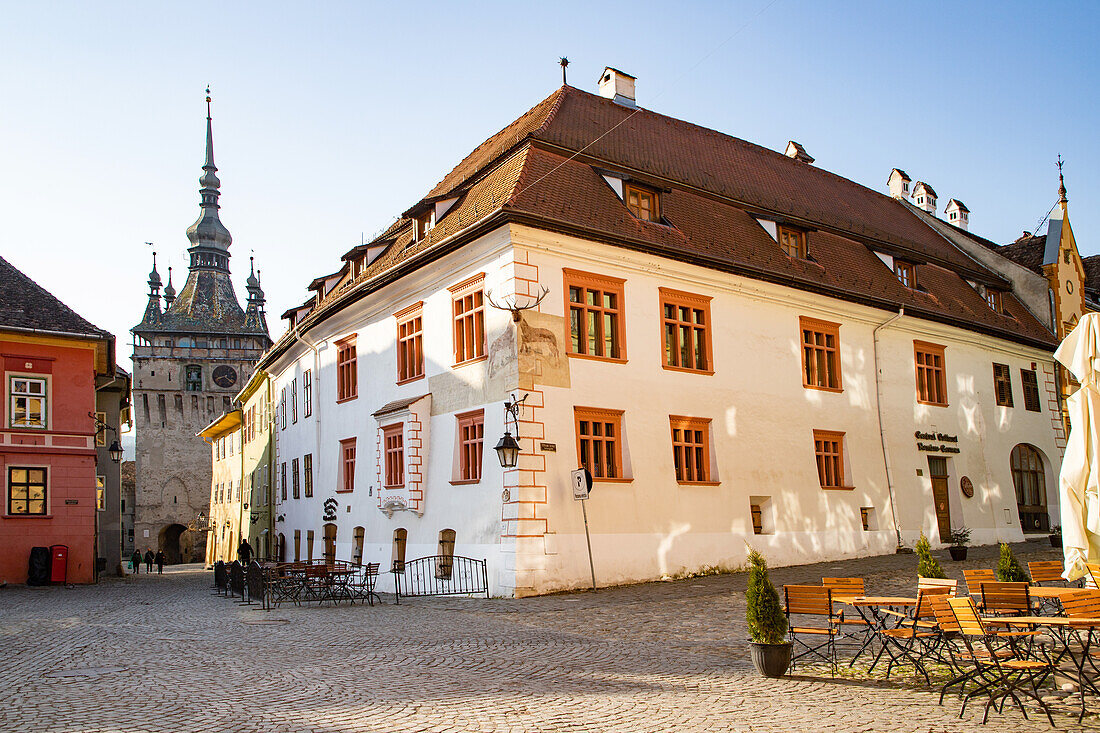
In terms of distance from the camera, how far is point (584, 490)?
19.5 metres

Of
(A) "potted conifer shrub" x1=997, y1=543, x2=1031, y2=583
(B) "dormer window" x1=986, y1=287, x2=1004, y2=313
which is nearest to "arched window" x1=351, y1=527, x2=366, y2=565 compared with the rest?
(A) "potted conifer shrub" x1=997, y1=543, x2=1031, y2=583

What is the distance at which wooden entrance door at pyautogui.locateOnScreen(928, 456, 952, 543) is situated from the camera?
95.5 feet

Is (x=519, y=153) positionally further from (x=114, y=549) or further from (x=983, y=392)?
(x=114, y=549)

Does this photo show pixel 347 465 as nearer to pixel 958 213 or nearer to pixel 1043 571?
pixel 1043 571

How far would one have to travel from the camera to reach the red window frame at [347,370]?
27.6 meters

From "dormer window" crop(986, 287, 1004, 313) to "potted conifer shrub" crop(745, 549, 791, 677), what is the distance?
28.8m

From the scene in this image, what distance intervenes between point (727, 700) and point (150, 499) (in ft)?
255

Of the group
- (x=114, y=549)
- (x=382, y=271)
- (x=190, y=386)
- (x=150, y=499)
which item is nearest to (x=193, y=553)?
(x=150, y=499)

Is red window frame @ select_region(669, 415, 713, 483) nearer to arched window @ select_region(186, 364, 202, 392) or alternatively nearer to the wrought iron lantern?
the wrought iron lantern

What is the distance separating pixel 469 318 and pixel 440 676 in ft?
40.9

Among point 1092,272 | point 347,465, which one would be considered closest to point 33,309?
point 347,465

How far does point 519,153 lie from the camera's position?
22.9m

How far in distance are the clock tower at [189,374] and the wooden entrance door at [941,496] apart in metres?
64.3

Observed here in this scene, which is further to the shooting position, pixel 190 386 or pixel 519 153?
pixel 190 386
